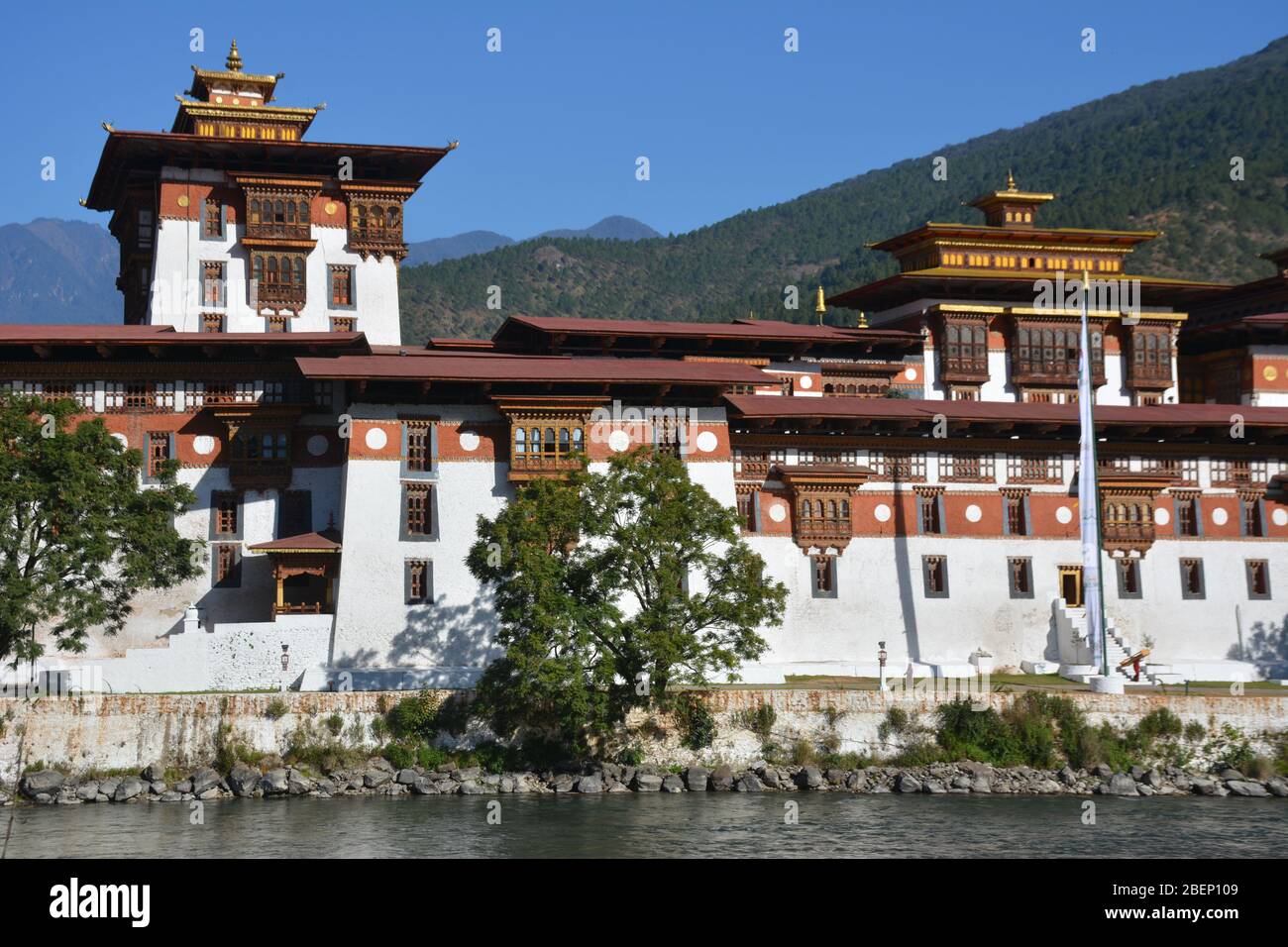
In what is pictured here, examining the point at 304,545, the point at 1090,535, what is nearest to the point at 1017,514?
the point at 1090,535

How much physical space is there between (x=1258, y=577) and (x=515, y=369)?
29.5 meters

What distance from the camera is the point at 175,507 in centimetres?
4878

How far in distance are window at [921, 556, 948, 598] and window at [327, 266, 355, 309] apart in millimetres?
26099

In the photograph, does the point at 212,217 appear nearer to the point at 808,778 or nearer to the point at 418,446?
the point at 418,446

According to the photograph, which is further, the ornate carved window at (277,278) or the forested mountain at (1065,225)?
the forested mountain at (1065,225)

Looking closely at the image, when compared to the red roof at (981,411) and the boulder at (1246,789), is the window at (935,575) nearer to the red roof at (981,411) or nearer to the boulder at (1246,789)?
the red roof at (981,411)

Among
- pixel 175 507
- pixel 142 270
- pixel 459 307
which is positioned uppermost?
pixel 459 307

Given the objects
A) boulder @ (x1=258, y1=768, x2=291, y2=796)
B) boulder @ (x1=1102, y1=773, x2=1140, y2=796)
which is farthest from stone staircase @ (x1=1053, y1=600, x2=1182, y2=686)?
boulder @ (x1=258, y1=768, x2=291, y2=796)

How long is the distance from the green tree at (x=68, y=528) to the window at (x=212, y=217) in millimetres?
17500

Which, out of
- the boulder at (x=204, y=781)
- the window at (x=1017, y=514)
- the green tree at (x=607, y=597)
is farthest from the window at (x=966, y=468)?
the boulder at (x=204, y=781)

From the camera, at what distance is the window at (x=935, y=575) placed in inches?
→ 2227

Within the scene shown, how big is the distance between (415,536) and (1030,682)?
2072cm
